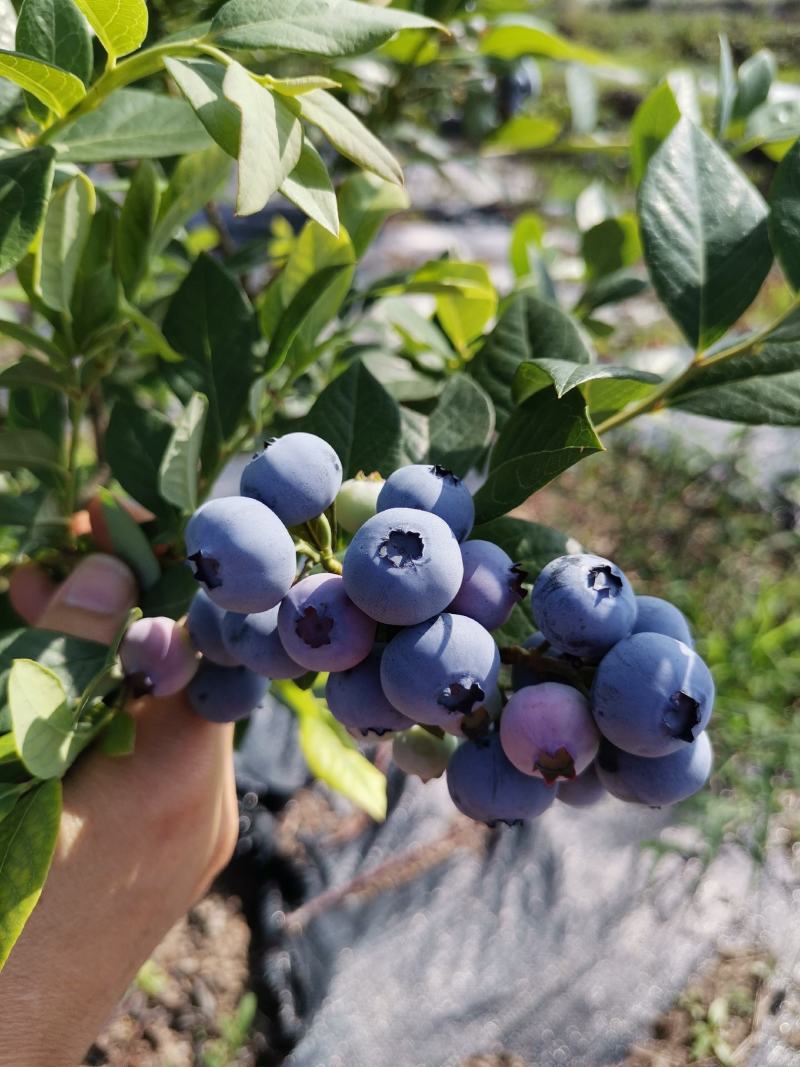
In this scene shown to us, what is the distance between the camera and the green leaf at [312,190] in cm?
52

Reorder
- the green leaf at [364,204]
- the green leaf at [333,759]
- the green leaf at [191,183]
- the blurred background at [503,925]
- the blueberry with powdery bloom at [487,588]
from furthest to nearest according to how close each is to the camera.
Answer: the blurred background at [503,925]
the green leaf at [333,759]
the green leaf at [364,204]
the green leaf at [191,183]
the blueberry with powdery bloom at [487,588]

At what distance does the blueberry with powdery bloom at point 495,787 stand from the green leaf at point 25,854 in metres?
0.27

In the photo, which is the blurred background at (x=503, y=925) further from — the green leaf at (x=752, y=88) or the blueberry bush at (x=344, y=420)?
the blueberry bush at (x=344, y=420)

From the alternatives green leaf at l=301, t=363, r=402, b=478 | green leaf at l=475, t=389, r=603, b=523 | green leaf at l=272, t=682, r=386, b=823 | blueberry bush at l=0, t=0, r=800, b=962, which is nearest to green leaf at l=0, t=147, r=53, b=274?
blueberry bush at l=0, t=0, r=800, b=962

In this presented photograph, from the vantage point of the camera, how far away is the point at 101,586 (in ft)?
2.72

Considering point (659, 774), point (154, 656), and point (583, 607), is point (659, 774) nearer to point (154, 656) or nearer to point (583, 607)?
point (583, 607)

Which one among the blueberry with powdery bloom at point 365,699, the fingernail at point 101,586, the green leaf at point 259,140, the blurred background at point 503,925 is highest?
the green leaf at point 259,140

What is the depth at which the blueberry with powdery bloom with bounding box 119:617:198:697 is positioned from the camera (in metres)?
0.66

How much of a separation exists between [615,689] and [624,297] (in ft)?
1.83

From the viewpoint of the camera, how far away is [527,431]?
1.94 ft

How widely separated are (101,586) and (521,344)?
0.44 meters

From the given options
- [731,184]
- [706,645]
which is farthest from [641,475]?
[731,184]

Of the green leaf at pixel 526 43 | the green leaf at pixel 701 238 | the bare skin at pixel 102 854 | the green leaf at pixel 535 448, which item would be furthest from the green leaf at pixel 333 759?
the green leaf at pixel 526 43

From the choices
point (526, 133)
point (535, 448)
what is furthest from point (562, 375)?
point (526, 133)
